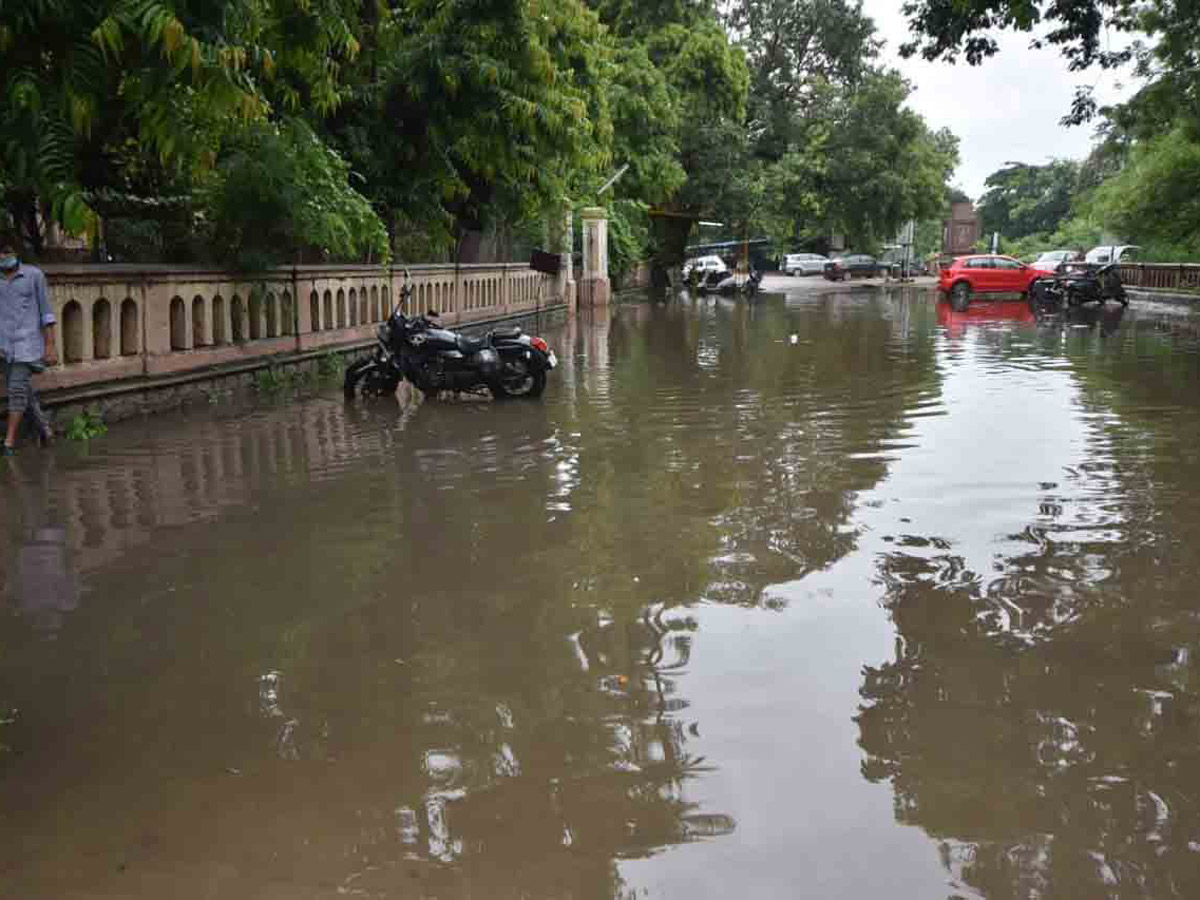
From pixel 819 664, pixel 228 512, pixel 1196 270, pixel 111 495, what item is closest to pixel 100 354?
pixel 111 495

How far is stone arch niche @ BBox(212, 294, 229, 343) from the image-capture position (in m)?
13.8

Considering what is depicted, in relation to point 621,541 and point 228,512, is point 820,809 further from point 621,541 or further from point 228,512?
point 228,512

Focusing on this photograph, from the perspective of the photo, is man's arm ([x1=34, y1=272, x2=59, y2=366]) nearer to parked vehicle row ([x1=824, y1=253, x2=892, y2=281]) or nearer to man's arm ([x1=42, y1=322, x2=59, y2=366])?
man's arm ([x1=42, y1=322, x2=59, y2=366])

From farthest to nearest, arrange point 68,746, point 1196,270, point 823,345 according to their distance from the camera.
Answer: point 1196,270 → point 823,345 → point 68,746

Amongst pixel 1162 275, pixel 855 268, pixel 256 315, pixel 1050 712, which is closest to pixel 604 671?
pixel 1050 712

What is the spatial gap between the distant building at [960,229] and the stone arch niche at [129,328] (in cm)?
8680

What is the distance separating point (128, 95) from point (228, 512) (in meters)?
3.65

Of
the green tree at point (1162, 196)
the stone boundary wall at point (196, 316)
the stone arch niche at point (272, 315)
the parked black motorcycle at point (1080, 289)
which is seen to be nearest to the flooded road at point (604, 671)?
the stone boundary wall at point (196, 316)

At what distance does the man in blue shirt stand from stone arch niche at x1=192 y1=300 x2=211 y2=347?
3562 millimetres

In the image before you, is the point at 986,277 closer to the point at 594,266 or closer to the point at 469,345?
the point at 594,266

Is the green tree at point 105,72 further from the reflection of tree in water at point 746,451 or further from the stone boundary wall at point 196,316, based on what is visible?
the stone boundary wall at point 196,316

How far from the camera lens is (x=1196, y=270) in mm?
36750

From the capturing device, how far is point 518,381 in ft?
45.5

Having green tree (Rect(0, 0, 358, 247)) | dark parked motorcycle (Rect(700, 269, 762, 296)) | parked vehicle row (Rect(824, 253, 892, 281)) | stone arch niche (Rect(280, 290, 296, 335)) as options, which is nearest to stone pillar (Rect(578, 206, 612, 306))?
dark parked motorcycle (Rect(700, 269, 762, 296))
